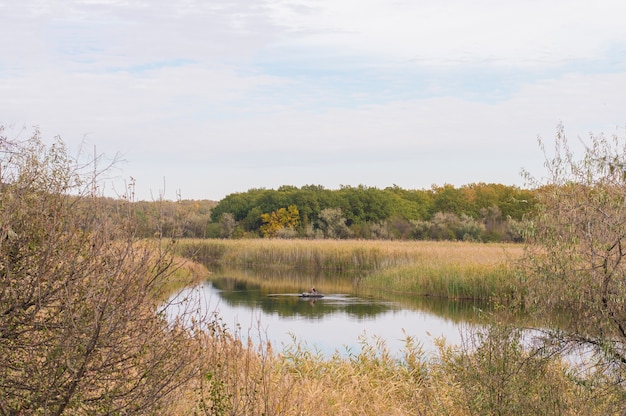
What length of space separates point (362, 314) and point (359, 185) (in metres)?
51.4

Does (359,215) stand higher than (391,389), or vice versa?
(359,215)

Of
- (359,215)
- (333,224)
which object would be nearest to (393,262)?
(333,224)

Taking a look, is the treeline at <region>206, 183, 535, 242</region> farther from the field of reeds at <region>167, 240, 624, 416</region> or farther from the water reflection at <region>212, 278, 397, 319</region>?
the field of reeds at <region>167, 240, 624, 416</region>

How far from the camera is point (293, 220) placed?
5978 centimetres

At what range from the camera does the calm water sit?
16.4 m

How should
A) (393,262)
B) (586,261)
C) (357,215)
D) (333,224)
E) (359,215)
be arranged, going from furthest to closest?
(357,215) → (359,215) → (333,224) → (393,262) → (586,261)

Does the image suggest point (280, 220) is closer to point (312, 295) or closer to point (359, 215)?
point (359, 215)

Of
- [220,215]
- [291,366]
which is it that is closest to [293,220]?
[220,215]

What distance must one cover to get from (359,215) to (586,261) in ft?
180

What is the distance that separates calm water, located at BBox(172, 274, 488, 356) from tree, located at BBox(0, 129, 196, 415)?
931 centimetres

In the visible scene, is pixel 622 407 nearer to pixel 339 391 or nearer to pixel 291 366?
pixel 339 391

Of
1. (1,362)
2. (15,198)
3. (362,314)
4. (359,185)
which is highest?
(359,185)

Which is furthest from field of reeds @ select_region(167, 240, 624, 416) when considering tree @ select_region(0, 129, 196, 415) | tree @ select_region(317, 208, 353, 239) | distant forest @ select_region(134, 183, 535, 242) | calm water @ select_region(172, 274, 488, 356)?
tree @ select_region(317, 208, 353, 239)

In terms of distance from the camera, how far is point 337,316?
67.0ft
